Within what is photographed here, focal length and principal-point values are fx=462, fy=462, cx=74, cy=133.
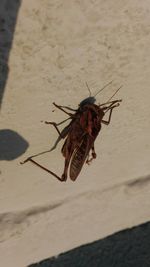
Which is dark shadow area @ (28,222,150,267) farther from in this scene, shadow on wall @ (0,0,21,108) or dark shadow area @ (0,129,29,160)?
shadow on wall @ (0,0,21,108)

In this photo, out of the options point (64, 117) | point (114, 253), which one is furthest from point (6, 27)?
point (114, 253)

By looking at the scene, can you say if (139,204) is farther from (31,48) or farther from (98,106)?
(31,48)

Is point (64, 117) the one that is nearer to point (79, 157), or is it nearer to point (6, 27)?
point (79, 157)

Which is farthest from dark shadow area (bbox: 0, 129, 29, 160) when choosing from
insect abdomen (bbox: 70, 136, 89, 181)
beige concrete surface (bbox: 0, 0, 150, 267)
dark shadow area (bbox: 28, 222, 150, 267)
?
dark shadow area (bbox: 28, 222, 150, 267)

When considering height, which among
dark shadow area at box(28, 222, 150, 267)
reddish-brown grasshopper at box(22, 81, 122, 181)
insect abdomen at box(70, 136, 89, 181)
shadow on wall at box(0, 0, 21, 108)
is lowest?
dark shadow area at box(28, 222, 150, 267)

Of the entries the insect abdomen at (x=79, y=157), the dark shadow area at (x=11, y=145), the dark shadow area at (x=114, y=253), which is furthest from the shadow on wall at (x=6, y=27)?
the dark shadow area at (x=114, y=253)

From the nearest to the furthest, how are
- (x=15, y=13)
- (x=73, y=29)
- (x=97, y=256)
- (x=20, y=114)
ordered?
(x=15, y=13) → (x=73, y=29) → (x=20, y=114) → (x=97, y=256)

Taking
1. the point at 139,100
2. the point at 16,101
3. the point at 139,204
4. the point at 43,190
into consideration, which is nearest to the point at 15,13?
the point at 16,101
